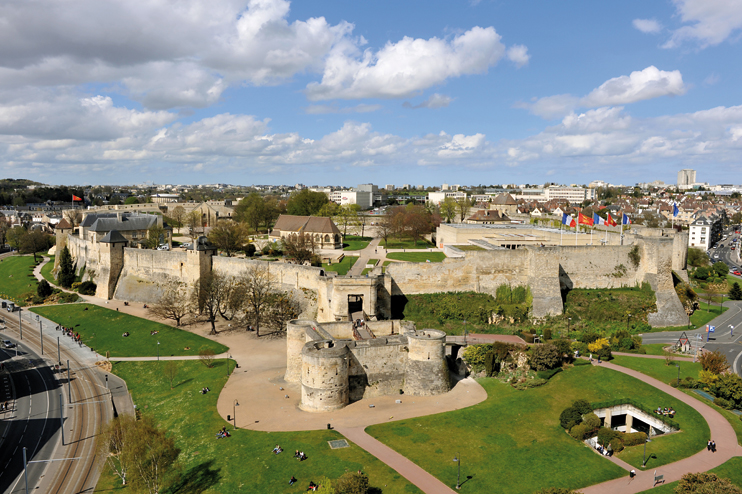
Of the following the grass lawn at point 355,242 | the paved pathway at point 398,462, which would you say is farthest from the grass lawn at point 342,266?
the paved pathway at point 398,462

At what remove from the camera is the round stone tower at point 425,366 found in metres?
34.8

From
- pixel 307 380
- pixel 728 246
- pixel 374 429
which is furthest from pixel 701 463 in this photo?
pixel 728 246

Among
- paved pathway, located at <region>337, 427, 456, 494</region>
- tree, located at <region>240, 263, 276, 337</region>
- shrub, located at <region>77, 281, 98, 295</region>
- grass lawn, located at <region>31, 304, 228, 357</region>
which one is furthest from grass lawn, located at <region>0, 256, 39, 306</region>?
paved pathway, located at <region>337, 427, 456, 494</region>

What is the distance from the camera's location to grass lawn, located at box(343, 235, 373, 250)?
71956mm

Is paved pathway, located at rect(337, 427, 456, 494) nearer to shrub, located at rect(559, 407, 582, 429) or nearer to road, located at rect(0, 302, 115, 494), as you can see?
shrub, located at rect(559, 407, 582, 429)

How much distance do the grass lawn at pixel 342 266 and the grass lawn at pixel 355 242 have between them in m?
10.1

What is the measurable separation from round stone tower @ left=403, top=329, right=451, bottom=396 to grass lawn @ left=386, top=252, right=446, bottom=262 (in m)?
23.1

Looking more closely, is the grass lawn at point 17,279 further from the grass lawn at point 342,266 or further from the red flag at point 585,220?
the red flag at point 585,220

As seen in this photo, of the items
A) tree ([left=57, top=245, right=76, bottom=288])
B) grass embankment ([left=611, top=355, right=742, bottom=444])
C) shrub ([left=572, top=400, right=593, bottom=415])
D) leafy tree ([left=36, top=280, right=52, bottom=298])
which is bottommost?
shrub ([left=572, top=400, right=593, bottom=415])

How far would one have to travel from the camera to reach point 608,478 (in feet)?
83.6

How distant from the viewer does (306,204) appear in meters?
97.8

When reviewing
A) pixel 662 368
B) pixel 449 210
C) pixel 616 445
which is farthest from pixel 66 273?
pixel 662 368

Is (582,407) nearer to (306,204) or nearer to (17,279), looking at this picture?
(306,204)

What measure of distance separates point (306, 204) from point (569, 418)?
7433cm
